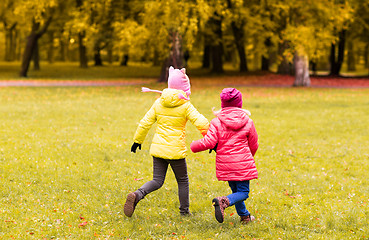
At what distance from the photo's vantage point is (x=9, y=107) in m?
17.5

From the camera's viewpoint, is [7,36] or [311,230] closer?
[311,230]

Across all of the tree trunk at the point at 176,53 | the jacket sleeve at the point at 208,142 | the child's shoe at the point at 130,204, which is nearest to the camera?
the jacket sleeve at the point at 208,142

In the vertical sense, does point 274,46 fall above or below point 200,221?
above

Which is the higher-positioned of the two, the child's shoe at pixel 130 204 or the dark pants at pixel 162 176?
the dark pants at pixel 162 176

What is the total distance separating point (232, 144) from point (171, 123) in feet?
2.66

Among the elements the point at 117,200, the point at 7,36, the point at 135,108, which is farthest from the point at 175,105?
the point at 7,36

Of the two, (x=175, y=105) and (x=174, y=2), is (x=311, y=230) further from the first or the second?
(x=174, y=2)

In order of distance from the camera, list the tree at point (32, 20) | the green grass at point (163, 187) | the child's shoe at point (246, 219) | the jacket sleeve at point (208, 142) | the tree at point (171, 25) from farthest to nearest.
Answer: the tree at point (32, 20)
the tree at point (171, 25)
the child's shoe at point (246, 219)
the green grass at point (163, 187)
the jacket sleeve at point (208, 142)

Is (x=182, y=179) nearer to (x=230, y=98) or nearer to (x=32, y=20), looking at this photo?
(x=230, y=98)

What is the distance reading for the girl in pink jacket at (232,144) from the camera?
521 centimetres

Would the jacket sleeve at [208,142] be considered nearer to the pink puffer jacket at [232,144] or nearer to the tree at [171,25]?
the pink puffer jacket at [232,144]

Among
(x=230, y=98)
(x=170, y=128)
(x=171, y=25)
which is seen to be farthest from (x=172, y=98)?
(x=171, y=25)

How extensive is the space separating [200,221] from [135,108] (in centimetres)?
1235

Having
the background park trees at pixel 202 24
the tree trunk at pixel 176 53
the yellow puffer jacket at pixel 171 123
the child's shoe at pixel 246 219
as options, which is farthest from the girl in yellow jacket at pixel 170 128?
the tree trunk at pixel 176 53
